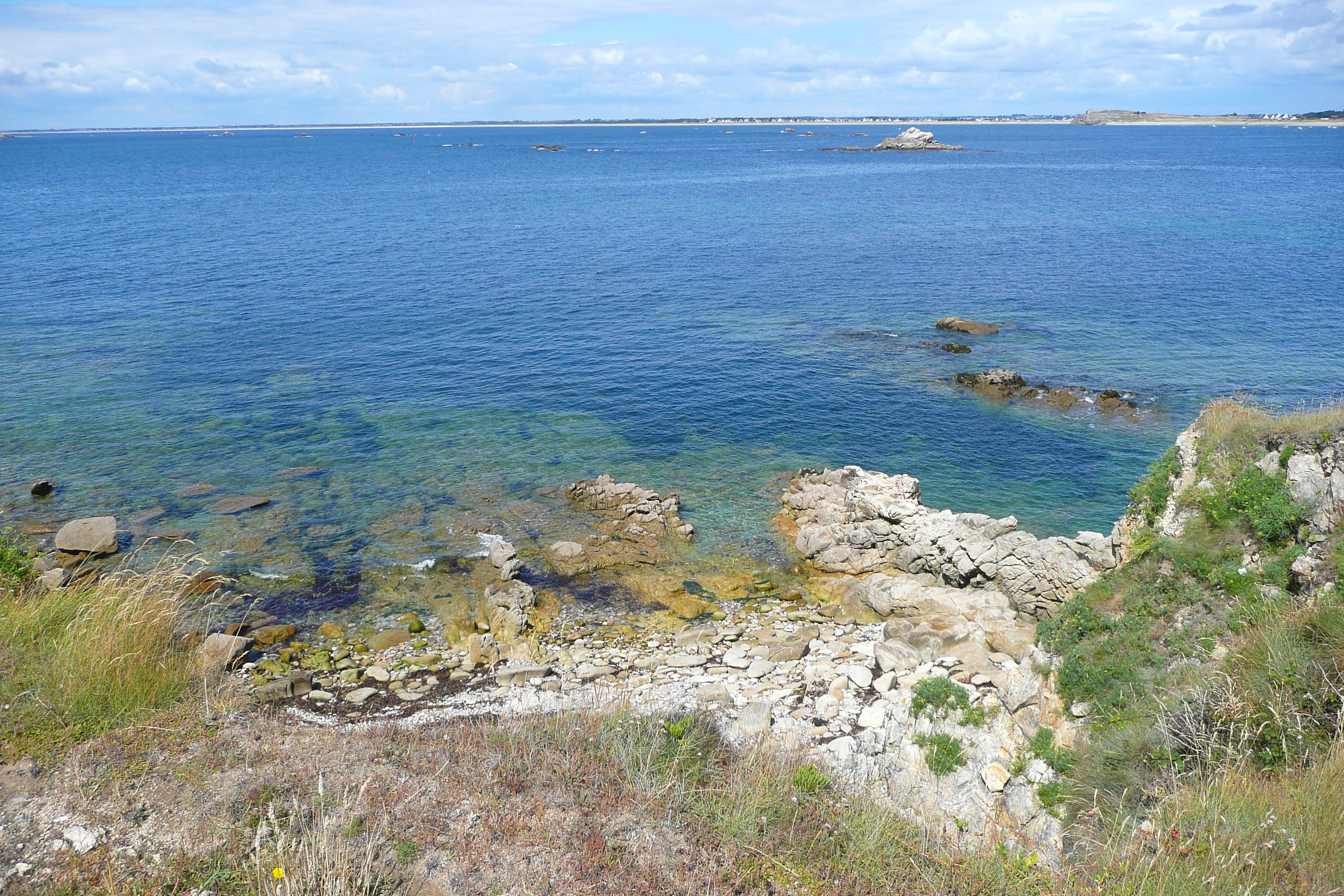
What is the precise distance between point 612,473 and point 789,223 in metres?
73.9

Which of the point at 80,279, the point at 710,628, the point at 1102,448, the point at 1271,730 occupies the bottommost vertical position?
the point at 710,628

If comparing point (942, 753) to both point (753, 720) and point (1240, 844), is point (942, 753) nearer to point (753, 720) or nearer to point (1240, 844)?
point (753, 720)

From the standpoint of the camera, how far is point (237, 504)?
103 ft

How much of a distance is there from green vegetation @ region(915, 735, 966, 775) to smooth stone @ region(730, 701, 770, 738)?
3.15m

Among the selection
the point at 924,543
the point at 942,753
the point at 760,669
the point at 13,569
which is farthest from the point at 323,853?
the point at 924,543

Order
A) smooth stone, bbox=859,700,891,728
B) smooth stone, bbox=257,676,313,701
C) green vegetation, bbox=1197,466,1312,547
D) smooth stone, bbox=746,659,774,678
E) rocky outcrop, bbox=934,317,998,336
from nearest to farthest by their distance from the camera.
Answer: green vegetation, bbox=1197,466,1312,547 → smooth stone, bbox=859,700,891,728 → smooth stone, bbox=257,676,313,701 → smooth stone, bbox=746,659,774,678 → rocky outcrop, bbox=934,317,998,336

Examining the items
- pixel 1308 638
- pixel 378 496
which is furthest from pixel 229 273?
pixel 1308 638

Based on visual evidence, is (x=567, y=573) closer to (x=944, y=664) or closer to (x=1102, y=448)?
(x=944, y=664)

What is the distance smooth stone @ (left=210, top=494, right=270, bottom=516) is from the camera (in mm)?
30781

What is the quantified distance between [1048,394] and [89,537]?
4592 cm

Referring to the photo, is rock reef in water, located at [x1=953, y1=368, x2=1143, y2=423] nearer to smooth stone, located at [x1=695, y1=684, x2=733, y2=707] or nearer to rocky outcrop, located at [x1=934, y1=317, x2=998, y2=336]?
rocky outcrop, located at [x1=934, y1=317, x2=998, y2=336]

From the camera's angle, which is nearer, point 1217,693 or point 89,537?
point 1217,693

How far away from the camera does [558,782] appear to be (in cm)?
1112

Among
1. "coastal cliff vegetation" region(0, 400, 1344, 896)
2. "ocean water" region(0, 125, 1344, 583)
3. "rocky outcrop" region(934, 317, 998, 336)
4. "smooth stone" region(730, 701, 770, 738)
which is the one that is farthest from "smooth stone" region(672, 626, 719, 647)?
"rocky outcrop" region(934, 317, 998, 336)
